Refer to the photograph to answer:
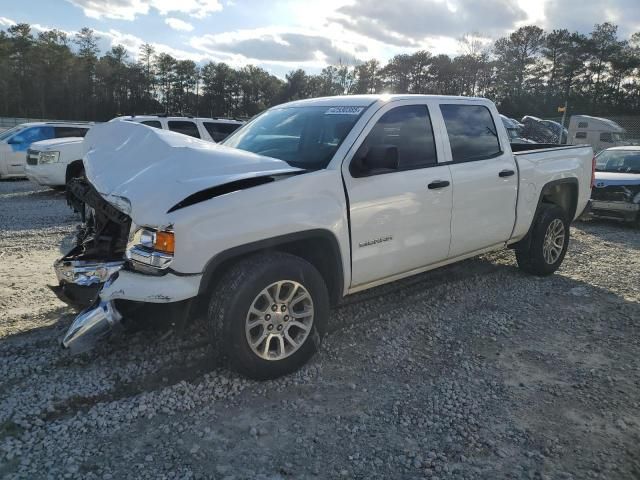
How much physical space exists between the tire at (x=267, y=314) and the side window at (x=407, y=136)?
1.15 meters

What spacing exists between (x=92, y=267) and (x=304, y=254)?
1447 millimetres

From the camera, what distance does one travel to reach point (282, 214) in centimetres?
322

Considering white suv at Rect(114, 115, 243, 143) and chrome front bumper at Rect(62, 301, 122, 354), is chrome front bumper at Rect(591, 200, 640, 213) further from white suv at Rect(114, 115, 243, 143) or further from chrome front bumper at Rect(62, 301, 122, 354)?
chrome front bumper at Rect(62, 301, 122, 354)

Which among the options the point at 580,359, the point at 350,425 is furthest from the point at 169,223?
the point at 580,359

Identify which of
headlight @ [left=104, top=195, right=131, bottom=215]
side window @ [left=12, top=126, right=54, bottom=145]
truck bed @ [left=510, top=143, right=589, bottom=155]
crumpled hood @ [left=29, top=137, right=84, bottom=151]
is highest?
side window @ [left=12, top=126, right=54, bottom=145]

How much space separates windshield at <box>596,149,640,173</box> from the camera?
10297mm

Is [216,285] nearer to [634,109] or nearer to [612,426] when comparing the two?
[612,426]

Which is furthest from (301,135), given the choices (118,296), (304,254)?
(118,296)

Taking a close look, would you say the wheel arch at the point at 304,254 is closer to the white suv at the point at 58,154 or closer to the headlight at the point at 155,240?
the headlight at the point at 155,240

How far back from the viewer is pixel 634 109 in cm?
4922

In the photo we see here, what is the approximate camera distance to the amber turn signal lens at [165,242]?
2.87 meters

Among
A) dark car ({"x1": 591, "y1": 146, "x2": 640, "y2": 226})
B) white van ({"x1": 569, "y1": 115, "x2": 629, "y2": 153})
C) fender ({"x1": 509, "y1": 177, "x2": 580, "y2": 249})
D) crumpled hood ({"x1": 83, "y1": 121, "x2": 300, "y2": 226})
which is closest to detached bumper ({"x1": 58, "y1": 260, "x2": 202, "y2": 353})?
crumpled hood ({"x1": 83, "y1": 121, "x2": 300, "y2": 226})

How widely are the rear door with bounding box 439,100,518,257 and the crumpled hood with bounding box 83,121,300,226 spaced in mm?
1774

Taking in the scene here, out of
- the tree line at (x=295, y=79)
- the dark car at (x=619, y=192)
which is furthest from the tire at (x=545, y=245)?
the tree line at (x=295, y=79)
